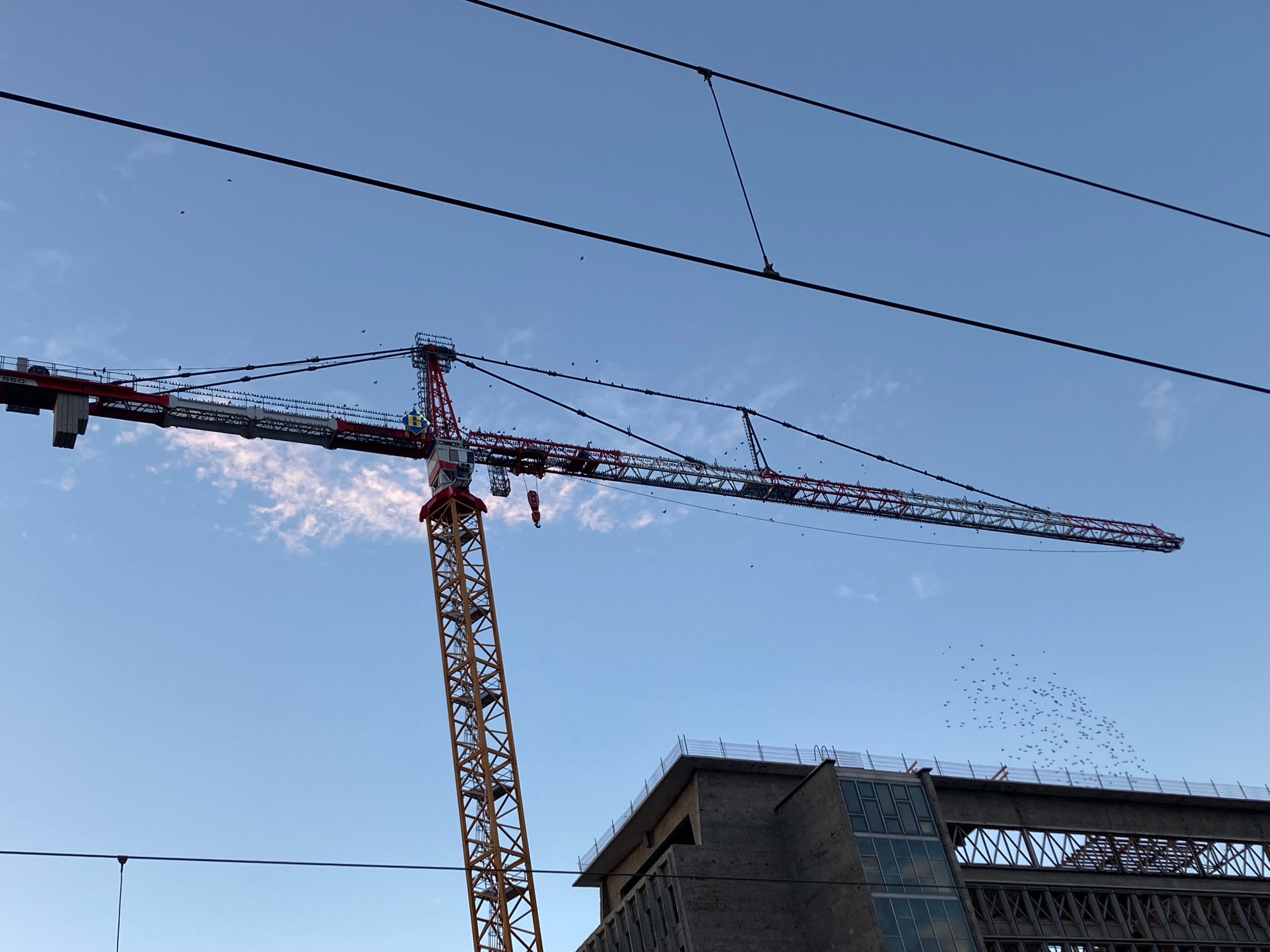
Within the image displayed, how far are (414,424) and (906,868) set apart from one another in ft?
130

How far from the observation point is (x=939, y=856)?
5756cm

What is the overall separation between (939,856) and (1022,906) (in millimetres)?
5249

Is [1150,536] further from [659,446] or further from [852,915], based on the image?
[852,915]

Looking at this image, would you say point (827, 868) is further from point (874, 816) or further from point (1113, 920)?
point (1113, 920)

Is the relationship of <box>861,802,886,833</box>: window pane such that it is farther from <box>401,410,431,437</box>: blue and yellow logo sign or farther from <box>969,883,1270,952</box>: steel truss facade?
<box>401,410,431,437</box>: blue and yellow logo sign

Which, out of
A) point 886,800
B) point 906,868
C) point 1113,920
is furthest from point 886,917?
point 1113,920

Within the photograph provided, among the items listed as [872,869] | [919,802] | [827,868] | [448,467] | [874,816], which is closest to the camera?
A: [872,869]

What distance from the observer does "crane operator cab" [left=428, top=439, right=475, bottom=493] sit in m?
74.4

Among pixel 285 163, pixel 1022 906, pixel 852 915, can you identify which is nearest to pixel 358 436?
pixel 852 915

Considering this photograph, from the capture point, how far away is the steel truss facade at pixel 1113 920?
57156 mm

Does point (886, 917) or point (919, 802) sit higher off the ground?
point (919, 802)

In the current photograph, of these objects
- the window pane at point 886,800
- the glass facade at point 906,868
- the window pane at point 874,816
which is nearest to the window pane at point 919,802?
the glass facade at point 906,868

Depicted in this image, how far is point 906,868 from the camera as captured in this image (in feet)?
183

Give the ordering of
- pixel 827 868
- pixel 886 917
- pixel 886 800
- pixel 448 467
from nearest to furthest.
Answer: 1. pixel 886 917
2. pixel 827 868
3. pixel 886 800
4. pixel 448 467
